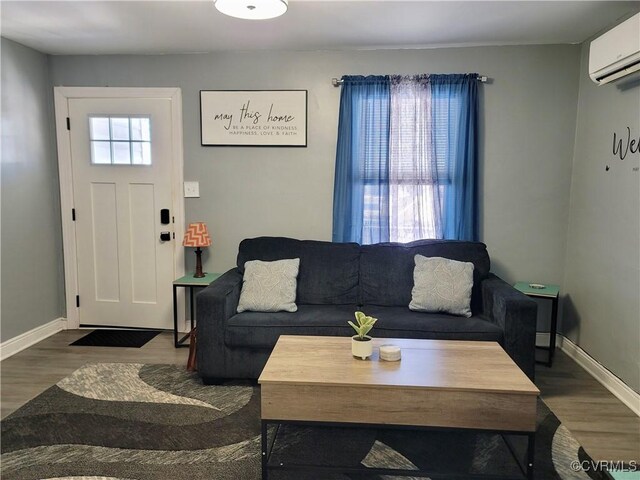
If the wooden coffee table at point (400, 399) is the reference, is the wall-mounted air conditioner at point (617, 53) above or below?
above

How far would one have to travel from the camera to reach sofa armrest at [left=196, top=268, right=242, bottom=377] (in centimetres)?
304

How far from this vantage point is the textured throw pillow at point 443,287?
3.17 m

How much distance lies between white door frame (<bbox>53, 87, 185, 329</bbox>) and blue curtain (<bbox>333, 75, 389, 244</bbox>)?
4.44 ft

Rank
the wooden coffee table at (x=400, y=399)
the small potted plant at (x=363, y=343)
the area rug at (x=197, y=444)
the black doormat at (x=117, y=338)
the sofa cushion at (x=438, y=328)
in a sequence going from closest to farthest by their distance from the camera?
the wooden coffee table at (x=400, y=399)
the area rug at (x=197, y=444)
the small potted plant at (x=363, y=343)
the sofa cushion at (x=438, y=328)
the black doormat at (x=117, y=338)

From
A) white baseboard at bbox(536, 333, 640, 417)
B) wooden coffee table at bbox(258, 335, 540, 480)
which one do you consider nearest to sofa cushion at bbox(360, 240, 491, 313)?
white baseboard at bbox(536, 333, 640, 417)

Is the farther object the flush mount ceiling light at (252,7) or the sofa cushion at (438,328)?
the sofa cushion at (438,328)

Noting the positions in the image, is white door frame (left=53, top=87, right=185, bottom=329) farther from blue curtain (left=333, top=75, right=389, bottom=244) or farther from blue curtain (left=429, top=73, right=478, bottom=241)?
blue curtain (left=429, top=73, right=478, bottom=241)

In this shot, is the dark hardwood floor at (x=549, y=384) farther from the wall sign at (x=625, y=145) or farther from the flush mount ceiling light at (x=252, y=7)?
the flush mount ceiling light at (x=252, y=7)

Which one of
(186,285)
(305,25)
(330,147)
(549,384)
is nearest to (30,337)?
(186,285)

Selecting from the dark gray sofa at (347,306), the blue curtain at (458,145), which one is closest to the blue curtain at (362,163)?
the dark gray sofa at (347,306)

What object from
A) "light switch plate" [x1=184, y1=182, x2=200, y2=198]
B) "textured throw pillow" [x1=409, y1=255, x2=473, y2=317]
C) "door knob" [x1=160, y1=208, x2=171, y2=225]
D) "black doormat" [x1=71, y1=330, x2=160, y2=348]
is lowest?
"black doormat" [x1=71, y1=330, x2=160, y2=348]

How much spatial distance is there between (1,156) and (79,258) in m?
1.08

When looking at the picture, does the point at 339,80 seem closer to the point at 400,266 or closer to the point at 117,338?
the point at 400,266

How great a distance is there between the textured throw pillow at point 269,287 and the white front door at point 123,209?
1.14 metres
